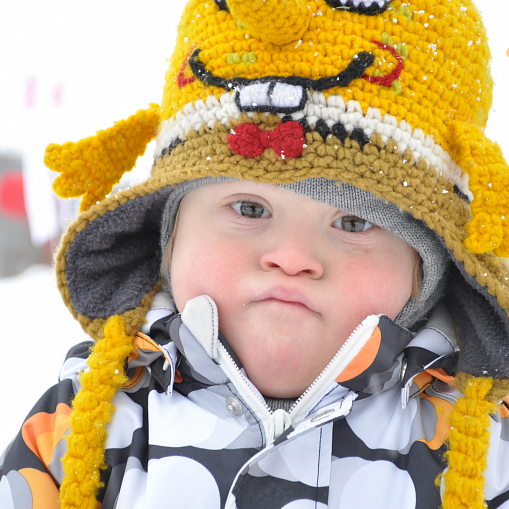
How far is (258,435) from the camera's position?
38.8 inches

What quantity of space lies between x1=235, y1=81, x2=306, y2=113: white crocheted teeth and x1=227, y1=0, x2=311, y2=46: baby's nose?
0.08 m

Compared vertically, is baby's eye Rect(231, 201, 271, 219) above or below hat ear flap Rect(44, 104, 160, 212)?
below

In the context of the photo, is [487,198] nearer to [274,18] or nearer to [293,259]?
[293,259]

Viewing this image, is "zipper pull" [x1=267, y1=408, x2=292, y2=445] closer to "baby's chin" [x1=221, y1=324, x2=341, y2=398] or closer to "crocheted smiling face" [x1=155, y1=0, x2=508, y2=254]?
"baby's chin" [x1=221, y1=324, x2=341, y2=398]

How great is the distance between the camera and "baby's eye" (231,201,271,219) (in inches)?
40.6

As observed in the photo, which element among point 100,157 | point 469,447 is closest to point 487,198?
point 469,447

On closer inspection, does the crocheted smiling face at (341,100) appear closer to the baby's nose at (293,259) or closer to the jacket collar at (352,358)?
the baby's nose at (293,259)

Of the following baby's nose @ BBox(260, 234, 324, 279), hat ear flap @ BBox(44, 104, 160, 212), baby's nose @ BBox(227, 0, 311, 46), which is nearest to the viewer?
baby's nose @ BBox(227, 0, 311, 46)

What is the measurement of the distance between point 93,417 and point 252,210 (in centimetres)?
51

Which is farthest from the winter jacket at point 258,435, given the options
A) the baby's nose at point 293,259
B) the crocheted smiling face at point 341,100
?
the crocheted smiling face at point 341,100

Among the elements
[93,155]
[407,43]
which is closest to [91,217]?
[93,155]

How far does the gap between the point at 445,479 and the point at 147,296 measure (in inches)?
29.0

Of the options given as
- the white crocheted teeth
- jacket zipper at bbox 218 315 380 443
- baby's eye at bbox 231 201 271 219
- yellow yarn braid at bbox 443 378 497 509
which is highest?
the white crocheted teeth

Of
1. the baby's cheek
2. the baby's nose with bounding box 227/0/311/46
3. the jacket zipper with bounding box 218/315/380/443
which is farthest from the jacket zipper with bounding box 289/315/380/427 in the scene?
the baby's nose with bounding box 227/0/311/46
